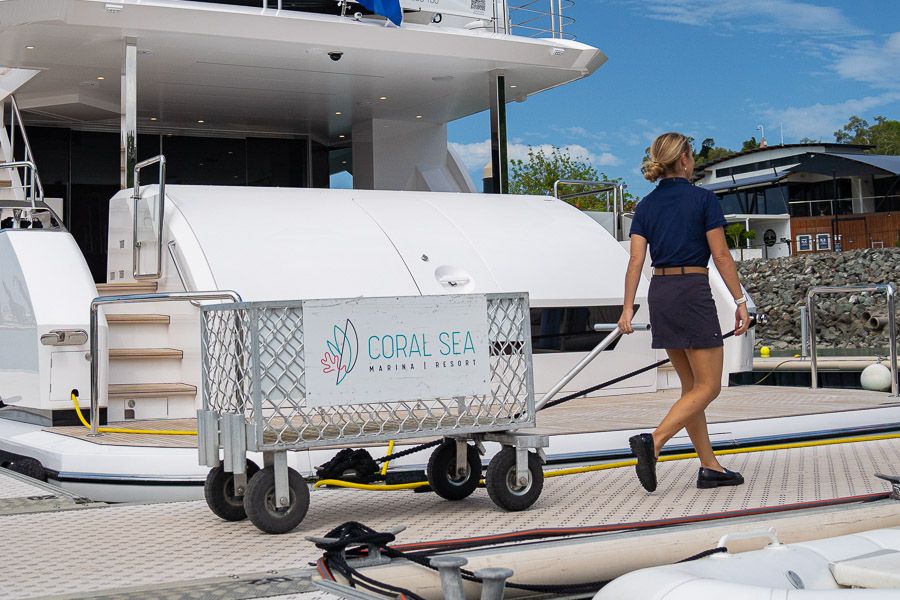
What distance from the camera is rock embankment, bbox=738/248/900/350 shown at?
1091 inches

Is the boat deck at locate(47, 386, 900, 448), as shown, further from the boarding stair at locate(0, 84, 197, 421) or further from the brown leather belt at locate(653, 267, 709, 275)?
the brown leather belt at locate(653, 267, 709, 275)

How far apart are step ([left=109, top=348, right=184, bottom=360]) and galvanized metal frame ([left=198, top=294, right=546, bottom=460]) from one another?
2632 mm

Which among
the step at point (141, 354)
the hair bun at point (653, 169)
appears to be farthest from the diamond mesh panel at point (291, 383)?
the step at point (141, 354)

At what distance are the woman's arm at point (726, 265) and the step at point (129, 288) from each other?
478 cm

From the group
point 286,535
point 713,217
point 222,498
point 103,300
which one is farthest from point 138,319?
point 713,217

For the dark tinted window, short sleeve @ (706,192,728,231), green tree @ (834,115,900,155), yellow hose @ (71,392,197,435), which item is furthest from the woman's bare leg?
green tree @ (834,115,900,155)

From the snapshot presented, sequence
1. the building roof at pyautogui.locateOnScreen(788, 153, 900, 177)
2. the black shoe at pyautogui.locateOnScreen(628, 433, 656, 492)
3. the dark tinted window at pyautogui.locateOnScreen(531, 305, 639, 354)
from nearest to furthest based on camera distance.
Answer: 1. the black shoe at pyautogui.locateOnScreen(628, 433, 656, 492)
2. the dark tinted window at pyautogui.locateOnScreen(531, 305, 639, 354)
3. the building roof at pyautogui.locateOnScreen(788, 153, 900, 177)

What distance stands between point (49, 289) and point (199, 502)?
2.61 meters

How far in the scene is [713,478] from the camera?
4750 mm

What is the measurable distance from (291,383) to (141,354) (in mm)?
3374

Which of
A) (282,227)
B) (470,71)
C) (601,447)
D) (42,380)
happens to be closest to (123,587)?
(601,447)

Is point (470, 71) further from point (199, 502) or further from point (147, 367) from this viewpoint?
point (199, 502)

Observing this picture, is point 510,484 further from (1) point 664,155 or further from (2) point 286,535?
(1) point 664,155

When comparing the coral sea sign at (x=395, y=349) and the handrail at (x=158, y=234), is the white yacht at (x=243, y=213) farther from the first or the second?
the coral sea sign at (x=395, y=349)
